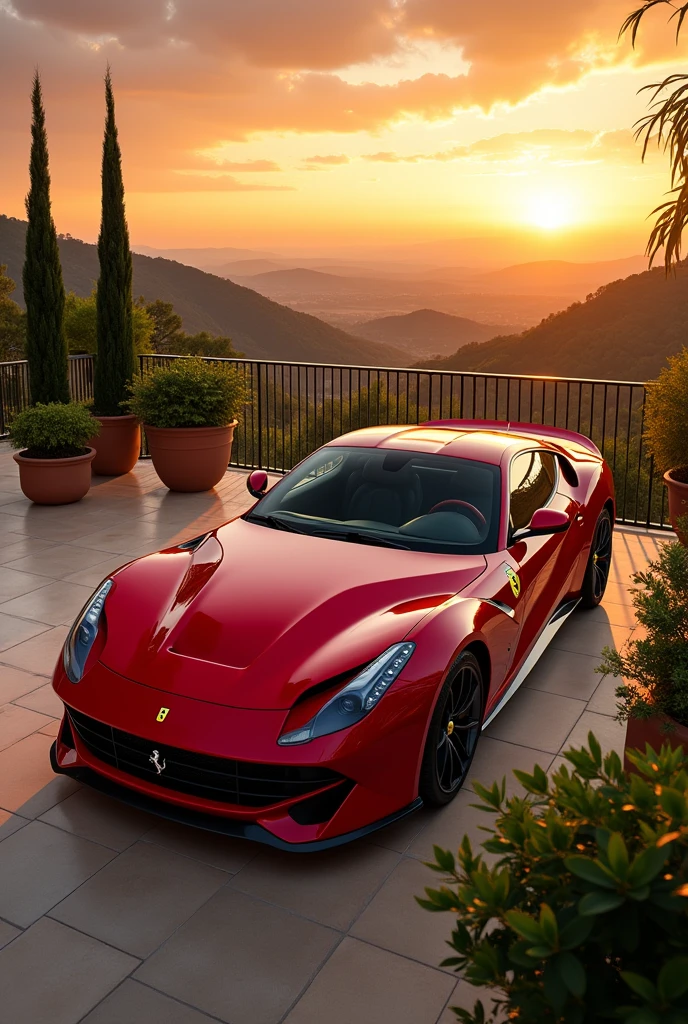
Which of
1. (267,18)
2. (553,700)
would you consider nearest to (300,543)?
(553,700)

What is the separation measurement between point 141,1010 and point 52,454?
Answer: 7.36 meters

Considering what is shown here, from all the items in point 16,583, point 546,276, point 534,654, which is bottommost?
point 16,583

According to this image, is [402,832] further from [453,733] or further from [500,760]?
[500,760]

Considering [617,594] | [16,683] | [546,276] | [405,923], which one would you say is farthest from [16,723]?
[546,276]

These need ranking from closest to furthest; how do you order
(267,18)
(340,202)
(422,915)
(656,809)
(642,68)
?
(656,809)
(422,915)
(642,68)
(267,18)
(340,202)

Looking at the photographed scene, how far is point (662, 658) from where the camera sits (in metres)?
3.05

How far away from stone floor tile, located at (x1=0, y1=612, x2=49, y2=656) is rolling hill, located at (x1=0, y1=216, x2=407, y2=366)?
58557 millimetres

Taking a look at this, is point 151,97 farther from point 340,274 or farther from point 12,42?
point 340,274

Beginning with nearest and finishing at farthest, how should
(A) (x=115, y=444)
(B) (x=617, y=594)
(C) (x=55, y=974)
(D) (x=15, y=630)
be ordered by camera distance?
(C) (x=55, y=974), (D) (x=15, y=630), (B) (x=617, y=594), (A) (x=115, y=444)

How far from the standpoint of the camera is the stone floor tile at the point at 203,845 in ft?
10.8

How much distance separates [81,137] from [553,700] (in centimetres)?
1177

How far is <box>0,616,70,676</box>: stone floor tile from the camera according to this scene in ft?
16.5

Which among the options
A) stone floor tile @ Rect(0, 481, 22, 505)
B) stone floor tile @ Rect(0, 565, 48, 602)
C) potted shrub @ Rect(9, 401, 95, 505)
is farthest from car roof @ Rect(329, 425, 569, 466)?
stone floor tile @ Rect(0, 481, 22, 505)

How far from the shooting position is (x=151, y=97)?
15.0 m
